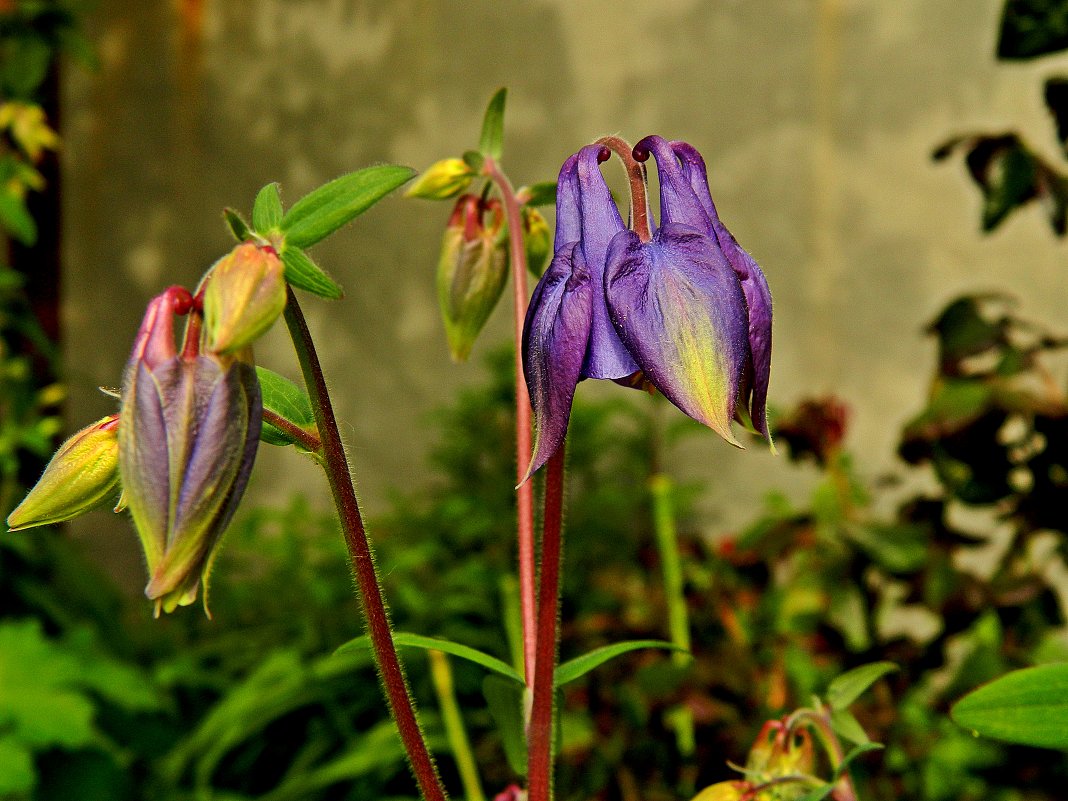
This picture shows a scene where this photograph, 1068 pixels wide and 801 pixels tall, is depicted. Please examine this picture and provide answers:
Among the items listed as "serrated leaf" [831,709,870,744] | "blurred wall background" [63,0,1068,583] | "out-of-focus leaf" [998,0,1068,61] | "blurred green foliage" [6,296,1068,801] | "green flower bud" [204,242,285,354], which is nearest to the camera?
"green flower bud" [204,242,285,354]

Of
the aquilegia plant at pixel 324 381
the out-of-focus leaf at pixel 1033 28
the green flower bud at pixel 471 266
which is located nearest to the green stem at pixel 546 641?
the aquilegia plant at pixel 324 381

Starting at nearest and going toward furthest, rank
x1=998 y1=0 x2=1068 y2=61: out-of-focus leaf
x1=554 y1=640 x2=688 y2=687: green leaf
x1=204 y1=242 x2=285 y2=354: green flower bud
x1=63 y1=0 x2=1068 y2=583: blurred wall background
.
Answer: x1=204 y1=242 x2=285 y2=354: green flower bud
x1=554 y1=640 x2=688 y2=687: green leaf
x1=998 y1=0 x2=1068 y2=61: out-of-focus leaf
x1=63 y1=0 x2=1068 y2=583: blurred wall background

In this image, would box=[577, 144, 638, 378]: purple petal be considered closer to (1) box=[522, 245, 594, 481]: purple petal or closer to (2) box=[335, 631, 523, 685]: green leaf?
(1) box=[522, 245, 594, 481]: purple petal

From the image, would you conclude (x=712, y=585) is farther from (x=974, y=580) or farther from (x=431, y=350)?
(x=431, y=350)

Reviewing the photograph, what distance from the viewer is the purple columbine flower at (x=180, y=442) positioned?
456mm

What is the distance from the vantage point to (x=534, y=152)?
320 cm

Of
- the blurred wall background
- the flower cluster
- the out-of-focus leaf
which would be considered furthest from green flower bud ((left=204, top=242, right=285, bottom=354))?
the blurred wall background

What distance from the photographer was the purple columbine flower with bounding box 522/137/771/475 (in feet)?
1.50

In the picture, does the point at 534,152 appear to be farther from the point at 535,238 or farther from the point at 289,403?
the point at 289,403

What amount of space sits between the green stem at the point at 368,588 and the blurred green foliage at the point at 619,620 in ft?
0.39

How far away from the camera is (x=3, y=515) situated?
221cm

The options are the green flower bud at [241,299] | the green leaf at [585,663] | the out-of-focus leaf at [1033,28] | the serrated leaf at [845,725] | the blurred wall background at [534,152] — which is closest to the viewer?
the green flower bud at [241,299]

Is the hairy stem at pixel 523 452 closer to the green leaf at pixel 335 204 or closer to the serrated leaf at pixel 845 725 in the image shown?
the green leaf at pixel 335 204

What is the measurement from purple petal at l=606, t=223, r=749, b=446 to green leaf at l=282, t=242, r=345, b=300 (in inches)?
5.8
